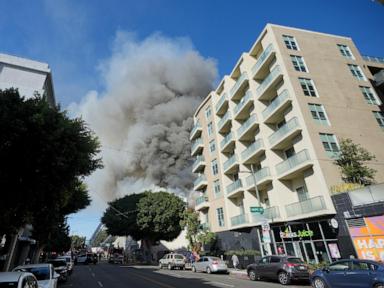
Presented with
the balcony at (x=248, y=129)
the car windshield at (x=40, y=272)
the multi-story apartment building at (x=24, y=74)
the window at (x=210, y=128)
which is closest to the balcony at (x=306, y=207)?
the balcony at (x=248, y=129)

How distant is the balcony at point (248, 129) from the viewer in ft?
90.8

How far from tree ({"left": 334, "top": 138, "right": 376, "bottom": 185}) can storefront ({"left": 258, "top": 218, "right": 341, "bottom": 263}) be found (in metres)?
3.76

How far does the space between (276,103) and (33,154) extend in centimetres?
2075

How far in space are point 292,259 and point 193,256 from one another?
19.5 m

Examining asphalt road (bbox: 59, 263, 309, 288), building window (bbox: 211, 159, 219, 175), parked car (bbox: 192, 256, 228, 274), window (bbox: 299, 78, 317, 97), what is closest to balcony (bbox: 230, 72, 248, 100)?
window (bbox: 299, 78, 317, 97)

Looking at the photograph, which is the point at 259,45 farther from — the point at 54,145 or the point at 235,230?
the point at 54,145

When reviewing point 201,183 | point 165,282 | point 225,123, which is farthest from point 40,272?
point 201,183

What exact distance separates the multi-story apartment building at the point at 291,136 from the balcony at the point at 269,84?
0.33 feet

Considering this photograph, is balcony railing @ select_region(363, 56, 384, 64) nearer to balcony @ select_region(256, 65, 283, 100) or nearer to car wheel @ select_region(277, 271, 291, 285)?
balcony @ select_region(256, 65, 283, 100)

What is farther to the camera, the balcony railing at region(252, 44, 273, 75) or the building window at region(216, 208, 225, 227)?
the building window at region(216, 208, 225, 227)

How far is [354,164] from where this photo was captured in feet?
64.2

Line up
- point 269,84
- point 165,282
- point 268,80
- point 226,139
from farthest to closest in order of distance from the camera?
1. point 226,139
2. point 268,80
3. point 269,84
4. point 165,282

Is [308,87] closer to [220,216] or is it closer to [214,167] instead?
[214,167]

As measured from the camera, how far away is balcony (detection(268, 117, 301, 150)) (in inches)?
873
